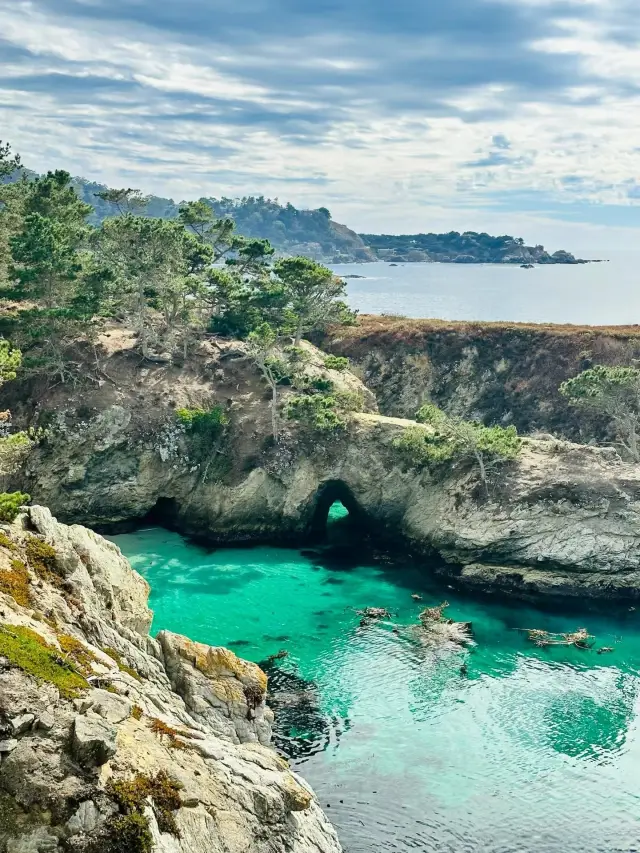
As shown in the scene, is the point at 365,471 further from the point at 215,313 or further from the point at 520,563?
the point at 215,313

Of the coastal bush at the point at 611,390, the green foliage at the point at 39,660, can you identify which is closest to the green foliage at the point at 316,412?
the coastal bush at the point at 611,390

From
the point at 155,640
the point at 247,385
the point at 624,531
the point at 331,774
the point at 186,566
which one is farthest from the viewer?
the point at 247,385

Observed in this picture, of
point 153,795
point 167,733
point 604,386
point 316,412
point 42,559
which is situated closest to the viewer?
point 153,795

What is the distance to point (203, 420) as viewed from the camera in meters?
53.1

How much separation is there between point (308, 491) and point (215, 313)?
871 inches

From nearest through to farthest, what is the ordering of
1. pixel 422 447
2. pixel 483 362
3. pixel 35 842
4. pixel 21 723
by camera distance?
pixel 35 842 → pixel 21 723 → pixel 422 447 → pixel 483 362

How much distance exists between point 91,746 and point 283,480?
36.5 meters

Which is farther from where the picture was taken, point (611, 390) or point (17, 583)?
point (611, 390)

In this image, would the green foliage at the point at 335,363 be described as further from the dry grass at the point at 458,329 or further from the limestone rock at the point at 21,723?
the limestone rock at the point at 21,723

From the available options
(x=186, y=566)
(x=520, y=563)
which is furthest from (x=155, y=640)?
(x=520, y=563)

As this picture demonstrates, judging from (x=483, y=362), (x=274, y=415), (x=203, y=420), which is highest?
(x=483, y=362)

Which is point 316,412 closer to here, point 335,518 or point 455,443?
point 455,443

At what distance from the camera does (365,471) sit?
52188 mm

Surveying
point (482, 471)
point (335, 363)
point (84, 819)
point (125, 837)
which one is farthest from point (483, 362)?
point (84, 819)
